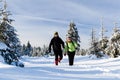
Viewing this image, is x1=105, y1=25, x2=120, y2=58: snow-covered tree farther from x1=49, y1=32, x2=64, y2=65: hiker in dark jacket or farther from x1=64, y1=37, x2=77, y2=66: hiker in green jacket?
x1=49, y1=32, x2=64, y2=65: hiker in dark jacket

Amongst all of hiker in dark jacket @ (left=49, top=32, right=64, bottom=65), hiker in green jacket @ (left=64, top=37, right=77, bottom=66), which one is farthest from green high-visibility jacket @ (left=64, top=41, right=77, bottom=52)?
hiker in dark jacket @ (left=49, top=32, right=64, bottom=65)

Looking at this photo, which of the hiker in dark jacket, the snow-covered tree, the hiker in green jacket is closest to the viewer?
the hiker in dark jacket

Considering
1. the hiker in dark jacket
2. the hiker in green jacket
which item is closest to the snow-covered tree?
the hiker in green jacket

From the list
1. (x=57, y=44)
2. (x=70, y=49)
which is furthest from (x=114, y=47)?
(x=57, y=44)

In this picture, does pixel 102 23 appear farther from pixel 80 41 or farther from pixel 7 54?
pixel 7 54

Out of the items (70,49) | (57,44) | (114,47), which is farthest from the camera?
(114,47)

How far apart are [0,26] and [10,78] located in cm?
1856

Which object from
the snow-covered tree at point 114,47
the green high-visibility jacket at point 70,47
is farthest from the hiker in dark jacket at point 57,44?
the snow-covered tree at point 114,47

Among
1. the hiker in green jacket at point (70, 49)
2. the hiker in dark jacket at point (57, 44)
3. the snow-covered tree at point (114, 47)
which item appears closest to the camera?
the hiker in dark jacket at point (57, 44)

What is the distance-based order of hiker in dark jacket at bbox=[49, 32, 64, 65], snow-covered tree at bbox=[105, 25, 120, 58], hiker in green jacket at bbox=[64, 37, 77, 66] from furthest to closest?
snow-covered tree at bbox=[105, 25, 120, 58] < hiker in green jacket at bbox=[64, 37, 77, 66] < hiker in dark jacket at bbox=[49, 32, 64, 65]

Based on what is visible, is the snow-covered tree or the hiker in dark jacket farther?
the snow-covered tree

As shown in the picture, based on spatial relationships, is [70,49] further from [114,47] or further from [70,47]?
[114,47]

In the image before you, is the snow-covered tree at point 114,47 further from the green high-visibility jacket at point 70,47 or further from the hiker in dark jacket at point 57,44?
the hiker in dark jacket at point 57,44

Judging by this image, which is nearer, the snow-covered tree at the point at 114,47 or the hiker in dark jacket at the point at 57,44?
the hiker in dark jacket at the point at 57,44
